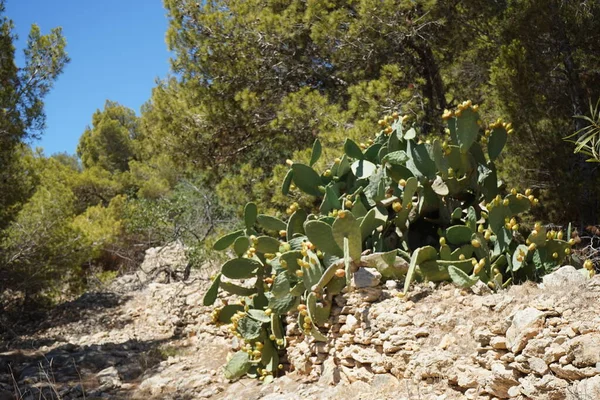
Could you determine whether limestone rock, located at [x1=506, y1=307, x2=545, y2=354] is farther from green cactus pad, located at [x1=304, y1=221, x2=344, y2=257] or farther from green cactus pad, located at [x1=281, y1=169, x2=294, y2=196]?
green cactus pad, located at [x1=281, y1=169, x2=294, y2=196]

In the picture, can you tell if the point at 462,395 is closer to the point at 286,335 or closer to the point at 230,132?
the point at 286,335

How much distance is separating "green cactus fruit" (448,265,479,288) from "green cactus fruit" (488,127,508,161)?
113cm

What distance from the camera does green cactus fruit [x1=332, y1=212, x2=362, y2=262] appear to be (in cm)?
370

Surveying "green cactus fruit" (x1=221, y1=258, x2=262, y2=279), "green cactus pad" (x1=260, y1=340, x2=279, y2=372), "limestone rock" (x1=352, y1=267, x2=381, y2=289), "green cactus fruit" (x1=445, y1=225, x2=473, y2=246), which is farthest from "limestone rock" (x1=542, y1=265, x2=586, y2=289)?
"green cactus fruit" (x1=221, y1=258, x2=262, y2=279)

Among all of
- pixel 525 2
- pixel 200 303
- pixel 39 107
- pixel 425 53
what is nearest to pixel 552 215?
pixel 525 2

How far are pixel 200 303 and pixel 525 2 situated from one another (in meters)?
4.74

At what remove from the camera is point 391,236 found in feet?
13.6

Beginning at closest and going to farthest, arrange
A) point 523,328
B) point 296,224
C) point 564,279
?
point 523,328 < point 564,279 < point 296,224

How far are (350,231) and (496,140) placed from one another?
132 centimetres

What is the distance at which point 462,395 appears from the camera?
286cm

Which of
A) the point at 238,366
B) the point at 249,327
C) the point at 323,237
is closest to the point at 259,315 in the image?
the point at 249,327

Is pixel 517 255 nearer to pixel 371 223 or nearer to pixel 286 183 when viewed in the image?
pixel 371 223

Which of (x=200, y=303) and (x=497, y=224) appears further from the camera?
(x=200, y=303)

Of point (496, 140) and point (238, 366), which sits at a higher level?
point (496, 140)
